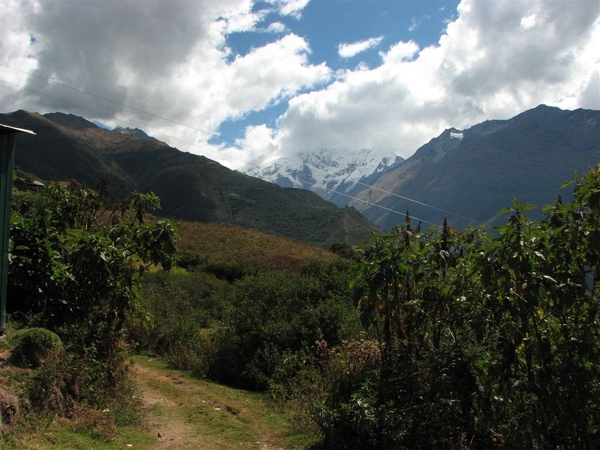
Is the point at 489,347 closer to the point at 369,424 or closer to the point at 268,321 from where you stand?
the point at 369,424

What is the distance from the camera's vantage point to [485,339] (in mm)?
5285

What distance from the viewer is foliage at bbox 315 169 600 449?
4.29 m

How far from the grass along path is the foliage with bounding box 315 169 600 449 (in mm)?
1604

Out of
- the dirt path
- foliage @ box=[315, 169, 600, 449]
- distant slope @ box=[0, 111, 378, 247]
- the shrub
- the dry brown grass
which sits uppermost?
distant slope @ box=[0, 111, 378, 247]

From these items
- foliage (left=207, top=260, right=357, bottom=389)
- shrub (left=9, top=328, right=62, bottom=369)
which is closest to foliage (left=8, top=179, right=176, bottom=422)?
shrub (left=9, top=328, right=62, bottom=369)

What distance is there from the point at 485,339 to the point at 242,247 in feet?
108

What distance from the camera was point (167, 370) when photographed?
442 inches

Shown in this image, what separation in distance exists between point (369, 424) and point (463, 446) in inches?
40.3

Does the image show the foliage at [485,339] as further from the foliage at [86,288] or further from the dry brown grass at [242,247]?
the dry brown grass at [242,247]

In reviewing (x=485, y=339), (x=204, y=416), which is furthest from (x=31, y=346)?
(x=485, y=339)

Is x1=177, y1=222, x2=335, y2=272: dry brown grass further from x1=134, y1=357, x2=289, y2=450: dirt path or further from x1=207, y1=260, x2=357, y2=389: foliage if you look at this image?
x1=134, y1=357, x2=289, y2=450: dirt path

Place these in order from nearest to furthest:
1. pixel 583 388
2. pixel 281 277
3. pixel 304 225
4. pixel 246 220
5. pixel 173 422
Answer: pixel 583 388
pixel 173 422
pixel 281 277
pixel 246 220
pixel 304 225

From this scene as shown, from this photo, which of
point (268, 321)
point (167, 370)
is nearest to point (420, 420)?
point (268, 321)

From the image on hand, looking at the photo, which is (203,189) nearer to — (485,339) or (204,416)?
(204,416)
